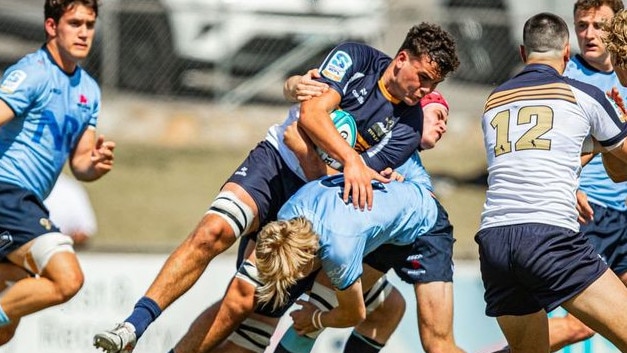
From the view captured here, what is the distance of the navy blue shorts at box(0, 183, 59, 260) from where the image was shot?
23.9 feet

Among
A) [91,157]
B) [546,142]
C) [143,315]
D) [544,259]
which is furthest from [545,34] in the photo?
[91,157]

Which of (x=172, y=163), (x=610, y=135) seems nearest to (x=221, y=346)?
(x=610, y=135)

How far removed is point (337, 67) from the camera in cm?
688

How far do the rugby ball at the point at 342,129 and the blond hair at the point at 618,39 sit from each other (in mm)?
1494

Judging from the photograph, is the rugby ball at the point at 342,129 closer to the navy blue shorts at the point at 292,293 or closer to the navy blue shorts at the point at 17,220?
the navy blue shorts at the point at 292,293

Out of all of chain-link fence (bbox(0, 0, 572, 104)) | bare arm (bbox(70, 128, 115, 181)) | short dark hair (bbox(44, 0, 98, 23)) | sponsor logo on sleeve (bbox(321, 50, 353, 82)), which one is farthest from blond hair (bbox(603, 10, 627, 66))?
chain-link fence (bbox(0, 0, 572, 104))

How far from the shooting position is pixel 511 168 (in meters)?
6.12

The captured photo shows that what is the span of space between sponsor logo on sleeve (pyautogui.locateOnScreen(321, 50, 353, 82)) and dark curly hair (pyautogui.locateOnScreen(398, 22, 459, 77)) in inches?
14.2

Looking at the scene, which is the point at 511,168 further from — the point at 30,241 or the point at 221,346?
the point at 30,241

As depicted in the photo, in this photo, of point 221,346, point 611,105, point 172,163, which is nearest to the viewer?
point 611,105

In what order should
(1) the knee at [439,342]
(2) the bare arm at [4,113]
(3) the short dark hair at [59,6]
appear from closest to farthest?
(1) the knee at [439,342]
(2) the bare arm at [4,113]
(3) the short dark hair at [59,6]

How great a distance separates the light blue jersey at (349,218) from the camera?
6.17 metres

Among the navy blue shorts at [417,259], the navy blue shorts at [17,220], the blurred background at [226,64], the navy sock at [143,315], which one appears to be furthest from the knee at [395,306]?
the blurred background at [226,64]

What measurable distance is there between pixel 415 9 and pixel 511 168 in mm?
9398
